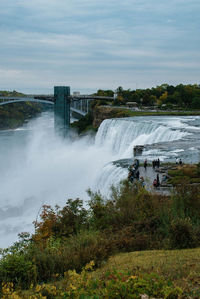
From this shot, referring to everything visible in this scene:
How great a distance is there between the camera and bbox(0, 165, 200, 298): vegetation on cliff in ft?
18.6

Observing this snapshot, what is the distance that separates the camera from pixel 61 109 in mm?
66750

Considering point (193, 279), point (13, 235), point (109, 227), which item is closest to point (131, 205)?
point (109, 227)

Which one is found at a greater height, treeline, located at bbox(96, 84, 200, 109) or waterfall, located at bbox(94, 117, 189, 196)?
treeline, located at bbox(96, 84, 200, 109)

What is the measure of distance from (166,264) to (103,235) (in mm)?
2620

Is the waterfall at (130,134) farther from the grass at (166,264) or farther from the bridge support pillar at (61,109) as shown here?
the bridge support pillar at (61,109)

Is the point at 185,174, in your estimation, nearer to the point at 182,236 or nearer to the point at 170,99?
the point at 182,236

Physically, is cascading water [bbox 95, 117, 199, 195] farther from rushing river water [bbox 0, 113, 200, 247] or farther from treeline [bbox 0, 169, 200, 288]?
treeline [bbox 0, 169, 200, 288]

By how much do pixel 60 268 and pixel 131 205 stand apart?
12.5 ft

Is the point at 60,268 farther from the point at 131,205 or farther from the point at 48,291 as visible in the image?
the point at 131,205

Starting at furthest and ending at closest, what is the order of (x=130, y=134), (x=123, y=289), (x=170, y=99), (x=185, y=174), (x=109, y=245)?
(x=170, y=99) → (x=130, y=134) → (x=185, y=174) → (x=109, y=245) → (x=123, y=289)

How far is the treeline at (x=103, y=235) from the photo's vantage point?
7.55m

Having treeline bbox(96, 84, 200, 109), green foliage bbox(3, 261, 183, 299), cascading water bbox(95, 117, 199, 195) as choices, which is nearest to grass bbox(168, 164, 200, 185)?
cascading water bbox(95, 117, 199, 195)

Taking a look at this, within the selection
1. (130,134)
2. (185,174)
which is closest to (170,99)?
(130,134)

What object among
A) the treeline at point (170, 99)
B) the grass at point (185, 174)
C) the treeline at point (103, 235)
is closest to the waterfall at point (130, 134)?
the grass at point (185, 174)
